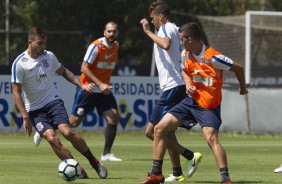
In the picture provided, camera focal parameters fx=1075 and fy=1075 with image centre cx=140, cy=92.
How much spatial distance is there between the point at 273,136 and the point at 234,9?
21139 millimetres

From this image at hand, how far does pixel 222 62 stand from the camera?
13477mm

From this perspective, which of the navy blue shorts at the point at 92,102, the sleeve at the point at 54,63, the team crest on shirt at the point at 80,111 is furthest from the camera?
the team crest on shirt at the point at 80,111

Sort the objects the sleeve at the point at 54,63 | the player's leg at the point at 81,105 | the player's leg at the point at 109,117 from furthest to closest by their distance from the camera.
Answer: the player's leg at the point at 81,105 → the player's leg at the point at 109,117 → the sleeve at the point at 54,63

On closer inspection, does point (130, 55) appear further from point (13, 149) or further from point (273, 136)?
point (13, 149)

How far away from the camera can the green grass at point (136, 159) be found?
14844 mm

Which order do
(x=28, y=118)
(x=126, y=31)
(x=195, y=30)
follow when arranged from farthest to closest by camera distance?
1. (x=126, y=31)
2. (x=28, y=118)
3. (x=195, y=30)

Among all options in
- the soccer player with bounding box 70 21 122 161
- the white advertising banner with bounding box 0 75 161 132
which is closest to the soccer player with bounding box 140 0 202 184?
the soccer player with bounding box 70 21 122 161

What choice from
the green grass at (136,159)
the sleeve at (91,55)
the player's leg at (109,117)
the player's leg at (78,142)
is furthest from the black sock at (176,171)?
the sleeve at (91,55)

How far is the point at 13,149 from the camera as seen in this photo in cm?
2173

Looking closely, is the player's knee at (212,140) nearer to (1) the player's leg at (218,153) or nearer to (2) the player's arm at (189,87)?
(1) the player's leg at (218,153)

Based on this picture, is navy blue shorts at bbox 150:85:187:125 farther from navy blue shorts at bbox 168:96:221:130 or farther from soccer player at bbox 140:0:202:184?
navy blue shorts at bbox 168:96:221:130

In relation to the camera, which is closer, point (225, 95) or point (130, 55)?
point (225, 95)

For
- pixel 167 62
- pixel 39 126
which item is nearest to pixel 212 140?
pixel 167 62

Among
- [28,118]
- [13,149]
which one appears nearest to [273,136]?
[13,149]
